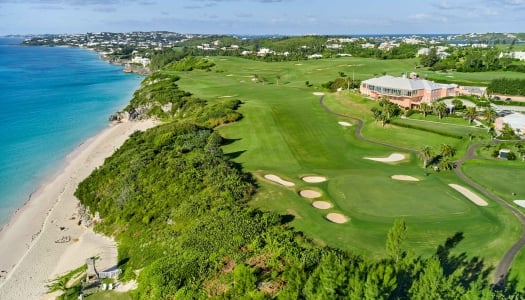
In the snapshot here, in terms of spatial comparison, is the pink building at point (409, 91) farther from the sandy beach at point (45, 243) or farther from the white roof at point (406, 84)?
the sandy beach at point (45, 243)

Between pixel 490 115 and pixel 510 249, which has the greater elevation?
pixel 490 115

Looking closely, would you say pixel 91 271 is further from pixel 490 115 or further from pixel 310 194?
pixel 490 115

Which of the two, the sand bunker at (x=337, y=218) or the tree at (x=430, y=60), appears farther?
the tree at (x=430, y=60)

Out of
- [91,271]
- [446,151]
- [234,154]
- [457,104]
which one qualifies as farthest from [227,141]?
[457,104]

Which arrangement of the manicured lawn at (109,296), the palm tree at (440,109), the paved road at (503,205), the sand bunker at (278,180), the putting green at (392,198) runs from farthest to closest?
the palm tree at (440,109)
the sand bunker at (278,180)
the putting green at (392,198)
the manicured lawn at (109,296)
the paved road at (503,205)

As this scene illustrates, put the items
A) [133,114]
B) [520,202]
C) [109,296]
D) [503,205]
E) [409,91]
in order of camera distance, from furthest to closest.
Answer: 1. [133,114]
2. [409,91]
3. [520,202]
4. [503,205]
5. [109,296]

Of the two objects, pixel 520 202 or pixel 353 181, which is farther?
pixel 353 181

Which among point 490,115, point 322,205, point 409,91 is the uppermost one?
point 409,91

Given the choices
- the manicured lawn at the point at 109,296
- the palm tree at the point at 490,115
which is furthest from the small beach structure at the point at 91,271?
the palm tree at the point at 490,115
